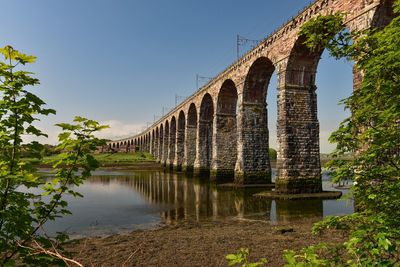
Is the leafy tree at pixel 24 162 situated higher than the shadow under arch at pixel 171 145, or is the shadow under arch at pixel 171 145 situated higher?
the shadow under arch at pixel 171 145

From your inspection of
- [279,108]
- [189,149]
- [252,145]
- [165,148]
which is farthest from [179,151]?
[279,108]

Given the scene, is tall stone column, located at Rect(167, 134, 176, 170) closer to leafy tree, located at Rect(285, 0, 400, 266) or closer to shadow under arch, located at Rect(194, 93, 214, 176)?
shadow under arch, located at Rect(194, 93, 214, 176)

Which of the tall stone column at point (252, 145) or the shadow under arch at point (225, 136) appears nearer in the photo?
the tall stone column at point (252, 145)

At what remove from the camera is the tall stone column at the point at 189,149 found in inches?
1594

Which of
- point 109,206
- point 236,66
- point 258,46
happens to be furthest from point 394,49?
point 236,66

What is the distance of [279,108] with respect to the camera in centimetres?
1973

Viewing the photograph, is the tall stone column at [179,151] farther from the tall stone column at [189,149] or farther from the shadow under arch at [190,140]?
the shadow under arch at [190,140]

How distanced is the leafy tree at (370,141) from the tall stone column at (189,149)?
120 feet

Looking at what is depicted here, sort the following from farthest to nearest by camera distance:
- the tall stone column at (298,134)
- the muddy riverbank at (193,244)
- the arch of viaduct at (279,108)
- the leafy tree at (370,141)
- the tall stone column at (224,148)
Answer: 1. the tall stone column at (224,148)
2. the tall stone column at (298,134)
3. the arch of viaduct at (279,108)
4. the muddy riverbank at (193,244)
5. the leafy tree at (370,141)

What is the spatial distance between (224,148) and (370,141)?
26.8 metres

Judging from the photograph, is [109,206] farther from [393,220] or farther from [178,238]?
[393,220]

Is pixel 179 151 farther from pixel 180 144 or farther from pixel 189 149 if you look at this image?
pixel 189 149

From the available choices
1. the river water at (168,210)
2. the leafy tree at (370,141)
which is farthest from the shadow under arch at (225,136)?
the leafy tree at (370,141)

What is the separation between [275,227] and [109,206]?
9.20 m
